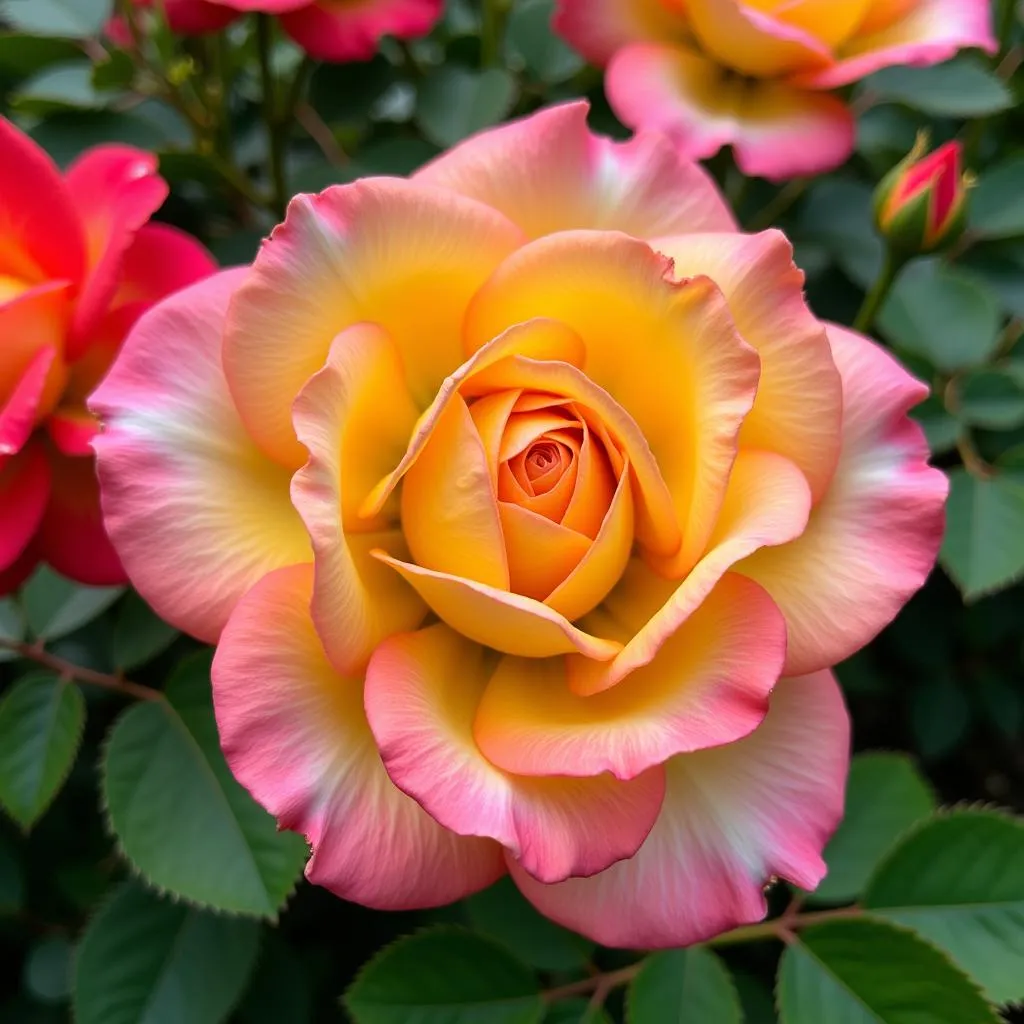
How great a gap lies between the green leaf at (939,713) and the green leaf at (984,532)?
1.72ft

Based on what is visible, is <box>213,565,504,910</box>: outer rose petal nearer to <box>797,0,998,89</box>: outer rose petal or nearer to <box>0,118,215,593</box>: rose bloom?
<box>0,118,215,593</box>: rose bloom

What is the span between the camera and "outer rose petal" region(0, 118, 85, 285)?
27.7 inches

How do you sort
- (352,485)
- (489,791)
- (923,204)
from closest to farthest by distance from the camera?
(489,791)
(352,485)
(923,204)

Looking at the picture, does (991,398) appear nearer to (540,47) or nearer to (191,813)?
(540,47)

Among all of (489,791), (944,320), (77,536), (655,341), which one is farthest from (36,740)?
(944,320)

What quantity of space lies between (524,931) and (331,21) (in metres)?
0.79

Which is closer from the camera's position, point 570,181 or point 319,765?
point 319,765

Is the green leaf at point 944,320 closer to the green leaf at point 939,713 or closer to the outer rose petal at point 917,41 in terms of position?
the outer rose petal at point 917,41

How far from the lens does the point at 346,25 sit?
90 cm

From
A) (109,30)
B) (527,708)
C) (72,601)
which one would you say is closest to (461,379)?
(527,708)

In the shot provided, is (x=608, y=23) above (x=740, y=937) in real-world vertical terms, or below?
above

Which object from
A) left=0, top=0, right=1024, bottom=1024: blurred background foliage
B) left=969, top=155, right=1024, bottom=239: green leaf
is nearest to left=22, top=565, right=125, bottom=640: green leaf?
Result: left=0, top=0, right=1024, bottom=1024: blurred background foliage

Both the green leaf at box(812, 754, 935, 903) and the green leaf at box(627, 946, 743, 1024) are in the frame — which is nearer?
the green leaf at box(627, 946, 743, 1024)

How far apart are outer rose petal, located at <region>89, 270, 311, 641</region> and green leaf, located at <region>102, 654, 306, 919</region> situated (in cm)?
22
